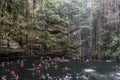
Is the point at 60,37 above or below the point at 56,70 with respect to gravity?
above

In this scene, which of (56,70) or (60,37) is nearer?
(56,70)

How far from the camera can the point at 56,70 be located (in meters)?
24.7

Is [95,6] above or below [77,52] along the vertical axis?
above

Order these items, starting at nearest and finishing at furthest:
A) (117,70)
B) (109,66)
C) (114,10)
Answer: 1. (117,70)
2. (109,66)
3. (114,10)

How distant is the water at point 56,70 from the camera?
70.1ft

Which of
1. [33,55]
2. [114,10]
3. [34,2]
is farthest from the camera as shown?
[114,10]

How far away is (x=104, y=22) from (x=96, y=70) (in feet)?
41.0

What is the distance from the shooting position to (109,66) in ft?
88.0

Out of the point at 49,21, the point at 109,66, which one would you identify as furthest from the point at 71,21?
the point at 109,66

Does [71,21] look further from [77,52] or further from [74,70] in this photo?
[74,70]

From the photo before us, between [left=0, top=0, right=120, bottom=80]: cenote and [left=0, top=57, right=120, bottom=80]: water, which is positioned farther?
[left=0, top=0, right=120, bottom=80]: cenote

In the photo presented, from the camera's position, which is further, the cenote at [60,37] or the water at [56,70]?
the cenote at [60,37]

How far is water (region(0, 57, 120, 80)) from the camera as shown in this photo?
841 inches

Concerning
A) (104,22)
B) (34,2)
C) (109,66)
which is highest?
(34,2)
